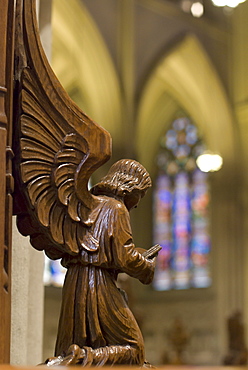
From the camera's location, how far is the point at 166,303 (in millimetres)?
18422

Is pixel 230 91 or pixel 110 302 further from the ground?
pixel 230 91

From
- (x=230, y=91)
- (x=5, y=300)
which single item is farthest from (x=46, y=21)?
A: (x=230, y=91)

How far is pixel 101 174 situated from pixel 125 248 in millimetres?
14915

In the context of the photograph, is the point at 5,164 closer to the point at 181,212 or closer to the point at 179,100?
the point at 181,212

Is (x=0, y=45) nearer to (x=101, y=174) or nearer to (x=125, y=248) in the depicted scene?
(x=125, y=248)

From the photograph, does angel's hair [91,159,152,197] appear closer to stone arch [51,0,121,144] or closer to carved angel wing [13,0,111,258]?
carved angel wing [13,0,111,258]

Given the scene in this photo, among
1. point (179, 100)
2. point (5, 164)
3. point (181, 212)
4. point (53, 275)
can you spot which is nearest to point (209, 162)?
point (181, 212)

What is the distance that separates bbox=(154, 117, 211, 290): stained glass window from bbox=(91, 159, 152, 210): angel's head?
16133 mm

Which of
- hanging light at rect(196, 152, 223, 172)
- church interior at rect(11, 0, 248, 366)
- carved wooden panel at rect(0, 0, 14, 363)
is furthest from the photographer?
church interior at rect(11, 0, 248, 366)

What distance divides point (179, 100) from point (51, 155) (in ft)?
57.4

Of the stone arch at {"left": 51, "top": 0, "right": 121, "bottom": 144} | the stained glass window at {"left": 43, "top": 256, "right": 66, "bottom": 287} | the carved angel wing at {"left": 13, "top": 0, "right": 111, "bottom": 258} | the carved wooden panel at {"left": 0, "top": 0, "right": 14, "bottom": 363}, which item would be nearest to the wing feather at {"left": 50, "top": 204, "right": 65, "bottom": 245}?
the carved angel wing at {"left": 13, "top": 0, "right": 111, "bottom": 258}

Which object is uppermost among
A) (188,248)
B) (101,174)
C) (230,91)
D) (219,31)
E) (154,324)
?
(219,31)

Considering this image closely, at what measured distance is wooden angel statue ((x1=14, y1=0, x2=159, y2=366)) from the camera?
1.83 m

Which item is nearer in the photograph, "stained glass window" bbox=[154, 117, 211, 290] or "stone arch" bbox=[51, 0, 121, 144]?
"stone arch" bbox=[51, 0, 121, 144]
